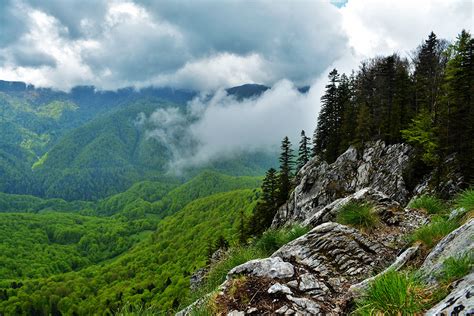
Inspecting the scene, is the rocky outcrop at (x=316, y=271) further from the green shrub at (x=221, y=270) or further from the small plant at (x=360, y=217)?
the green shrub at (x=221, y=270)

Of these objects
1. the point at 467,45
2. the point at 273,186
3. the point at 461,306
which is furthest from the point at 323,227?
the point at 273,186

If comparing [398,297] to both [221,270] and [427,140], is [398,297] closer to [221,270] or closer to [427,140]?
[221,270]

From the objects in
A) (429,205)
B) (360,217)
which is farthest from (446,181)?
(360,217)

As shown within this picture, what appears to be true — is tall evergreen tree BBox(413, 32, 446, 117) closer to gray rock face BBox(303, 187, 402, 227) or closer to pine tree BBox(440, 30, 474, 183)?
pine tree BBox(440, 30, 474, 183)

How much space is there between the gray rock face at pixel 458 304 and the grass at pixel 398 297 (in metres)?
0.26

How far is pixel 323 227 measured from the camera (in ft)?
32.2

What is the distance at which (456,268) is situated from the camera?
14.4 feet

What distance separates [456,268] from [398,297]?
105cm

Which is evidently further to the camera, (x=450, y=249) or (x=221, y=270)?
(x=221, y=270)

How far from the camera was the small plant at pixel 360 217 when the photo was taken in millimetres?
10367

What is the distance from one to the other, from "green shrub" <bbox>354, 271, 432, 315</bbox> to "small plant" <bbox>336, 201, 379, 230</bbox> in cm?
618

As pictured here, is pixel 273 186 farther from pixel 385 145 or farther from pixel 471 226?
pixel 471 226

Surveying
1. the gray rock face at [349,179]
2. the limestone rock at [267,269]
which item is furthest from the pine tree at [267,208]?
the limestone rock at [267,269]

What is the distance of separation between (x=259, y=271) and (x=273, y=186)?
56056mm
